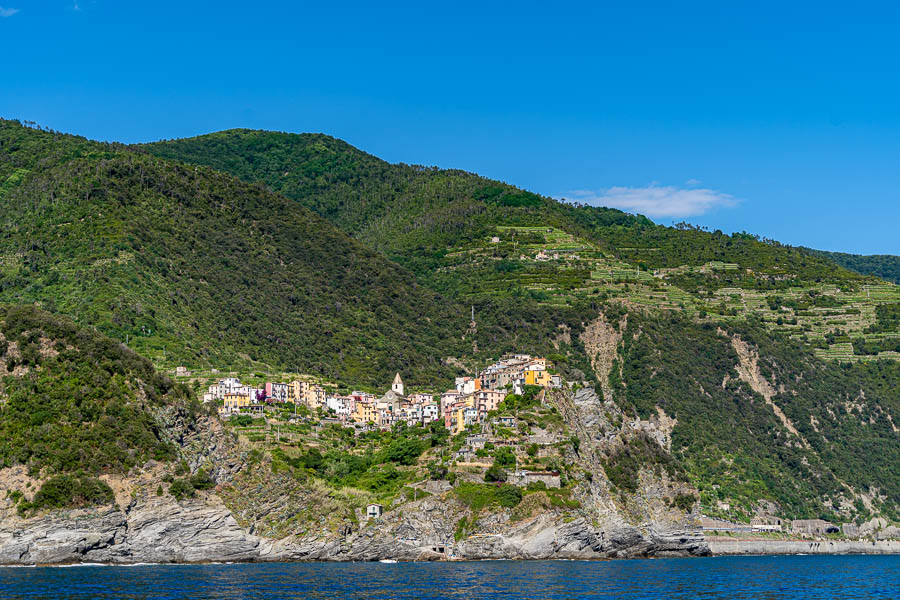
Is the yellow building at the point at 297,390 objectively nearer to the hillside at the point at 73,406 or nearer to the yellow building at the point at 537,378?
the hillside at the point at 73,406

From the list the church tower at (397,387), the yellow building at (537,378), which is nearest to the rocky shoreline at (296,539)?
the yellow building at (537,378)

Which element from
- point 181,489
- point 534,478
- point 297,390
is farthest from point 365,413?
point 181,489

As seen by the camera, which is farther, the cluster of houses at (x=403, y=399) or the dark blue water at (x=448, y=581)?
the cluster of houses at (x=403, y=399)

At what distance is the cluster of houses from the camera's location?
15012cm

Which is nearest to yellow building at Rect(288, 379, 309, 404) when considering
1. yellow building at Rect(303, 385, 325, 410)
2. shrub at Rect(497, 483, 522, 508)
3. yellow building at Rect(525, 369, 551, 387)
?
yellow building at Rect(303, 385, 325, 410)

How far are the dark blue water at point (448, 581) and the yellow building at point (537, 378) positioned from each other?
2774cm

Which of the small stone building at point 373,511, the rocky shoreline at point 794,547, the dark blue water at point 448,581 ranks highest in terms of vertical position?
the small stone building at point 373,511

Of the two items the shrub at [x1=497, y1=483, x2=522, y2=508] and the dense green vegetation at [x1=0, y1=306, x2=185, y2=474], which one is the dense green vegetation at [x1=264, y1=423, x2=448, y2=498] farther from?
the dense green vegetation at [x1=0, y1=306, x2=185, y2=474]

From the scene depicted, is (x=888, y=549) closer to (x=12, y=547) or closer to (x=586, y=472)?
(x=586, y=472)

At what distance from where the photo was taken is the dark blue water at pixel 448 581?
8838 cm

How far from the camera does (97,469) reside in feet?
393

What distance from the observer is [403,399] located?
177000mm

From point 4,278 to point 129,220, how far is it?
897 inches

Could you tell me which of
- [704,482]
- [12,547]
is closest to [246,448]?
[12,547]
